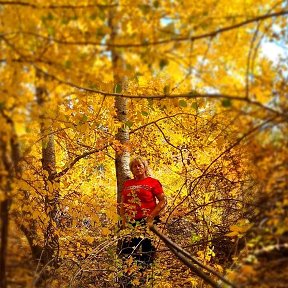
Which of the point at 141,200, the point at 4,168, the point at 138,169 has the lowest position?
the point at 4,168

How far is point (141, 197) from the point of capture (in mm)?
5125

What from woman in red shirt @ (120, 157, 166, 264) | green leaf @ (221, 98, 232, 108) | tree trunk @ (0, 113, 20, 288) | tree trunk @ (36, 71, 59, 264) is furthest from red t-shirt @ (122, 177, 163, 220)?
green leaf @ (221, 98, 232, 108)

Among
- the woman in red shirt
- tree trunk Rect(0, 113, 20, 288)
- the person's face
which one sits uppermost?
the person's face

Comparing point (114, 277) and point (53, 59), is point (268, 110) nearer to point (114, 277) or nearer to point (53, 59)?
point (53, 59)

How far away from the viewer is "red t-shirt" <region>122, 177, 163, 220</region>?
5.06 metres

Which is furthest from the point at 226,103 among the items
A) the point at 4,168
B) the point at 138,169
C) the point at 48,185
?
the point at 138,169

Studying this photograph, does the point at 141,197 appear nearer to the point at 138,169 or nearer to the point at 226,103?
the point at 138,169

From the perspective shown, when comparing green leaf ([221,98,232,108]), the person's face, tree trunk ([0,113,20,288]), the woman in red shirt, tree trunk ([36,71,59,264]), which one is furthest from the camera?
the person's face

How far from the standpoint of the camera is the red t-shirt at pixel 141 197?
5.06 m

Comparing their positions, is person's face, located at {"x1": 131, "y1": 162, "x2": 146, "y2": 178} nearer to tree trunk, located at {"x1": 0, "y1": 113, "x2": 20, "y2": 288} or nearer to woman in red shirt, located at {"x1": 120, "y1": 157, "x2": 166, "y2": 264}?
woman in red shirt, located at {"x1": 120, "y1": 157, "x2": 166, "y2": 264}

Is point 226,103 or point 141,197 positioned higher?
point 141,197

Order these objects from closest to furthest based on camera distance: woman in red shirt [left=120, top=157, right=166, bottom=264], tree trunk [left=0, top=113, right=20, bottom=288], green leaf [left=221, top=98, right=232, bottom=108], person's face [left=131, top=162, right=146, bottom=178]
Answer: green leaf [left=221, top=98, right=232, bottom=108], tree trunk [left=0, top=113, right=20, bottom=288], woman in red shirt [left=120, top=157, right=166, bottom=264], person's face [left=131, top=162, right=146, bottom=178]

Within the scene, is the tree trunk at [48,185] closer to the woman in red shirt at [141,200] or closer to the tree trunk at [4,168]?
the tree trunk at [4,168]

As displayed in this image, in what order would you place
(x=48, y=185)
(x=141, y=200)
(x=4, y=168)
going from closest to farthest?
1. (x=4, y=168)
2. (x=48, y=185)
3. (x=141, y=200)
